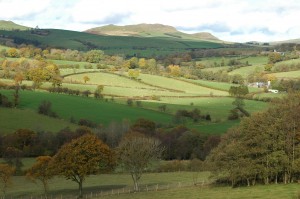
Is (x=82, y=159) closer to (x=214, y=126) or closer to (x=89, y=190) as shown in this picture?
(x=89, y=190)

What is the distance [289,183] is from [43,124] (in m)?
69.0

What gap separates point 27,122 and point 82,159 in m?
55.2

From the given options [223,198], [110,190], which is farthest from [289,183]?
[110,190]

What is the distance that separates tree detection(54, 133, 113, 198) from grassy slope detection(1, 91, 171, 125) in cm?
5801

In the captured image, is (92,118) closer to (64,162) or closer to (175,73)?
(64,162)

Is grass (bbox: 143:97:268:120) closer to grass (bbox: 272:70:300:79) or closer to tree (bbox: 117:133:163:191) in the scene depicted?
grass (bbox: 272:70:300:79)

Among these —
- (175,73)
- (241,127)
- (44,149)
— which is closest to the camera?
(241,127)

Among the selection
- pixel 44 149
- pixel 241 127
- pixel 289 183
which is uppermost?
pixel 241 127

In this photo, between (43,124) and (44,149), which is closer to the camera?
(44,149)

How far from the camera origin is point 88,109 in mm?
128625

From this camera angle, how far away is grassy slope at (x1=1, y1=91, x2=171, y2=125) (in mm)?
124125

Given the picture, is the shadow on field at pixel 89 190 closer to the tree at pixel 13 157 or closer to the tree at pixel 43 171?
the tree at pixel 43 171

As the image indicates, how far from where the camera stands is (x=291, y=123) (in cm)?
6066

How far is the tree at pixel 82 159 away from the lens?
61531mm
